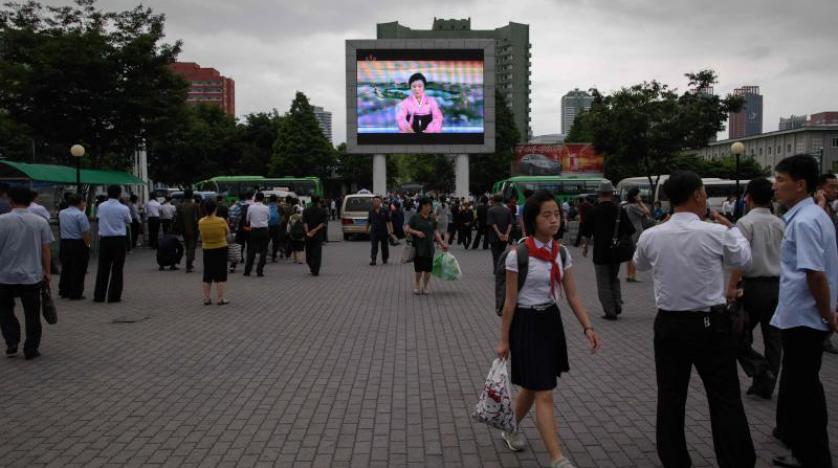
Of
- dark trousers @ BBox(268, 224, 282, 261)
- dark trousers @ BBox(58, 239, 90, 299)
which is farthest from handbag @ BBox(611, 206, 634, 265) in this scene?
dark trousers @ BBox(268, 224, 282, 261)

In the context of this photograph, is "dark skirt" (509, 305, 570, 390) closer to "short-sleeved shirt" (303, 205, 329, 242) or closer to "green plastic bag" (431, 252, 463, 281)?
"green plastic bag" (431, 252, 463, 281)

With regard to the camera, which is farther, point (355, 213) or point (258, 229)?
point (355, 213)

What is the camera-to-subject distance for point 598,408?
5.81 meters

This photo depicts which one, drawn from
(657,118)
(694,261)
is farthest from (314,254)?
(657,118)

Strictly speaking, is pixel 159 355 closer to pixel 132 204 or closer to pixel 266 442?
pixel 266 442

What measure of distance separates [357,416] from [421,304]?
20.8 feet

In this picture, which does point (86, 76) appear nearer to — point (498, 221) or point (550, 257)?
point (498, 221)

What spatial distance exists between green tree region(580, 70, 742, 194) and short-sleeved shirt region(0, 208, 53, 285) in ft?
107

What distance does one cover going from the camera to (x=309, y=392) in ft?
20.9

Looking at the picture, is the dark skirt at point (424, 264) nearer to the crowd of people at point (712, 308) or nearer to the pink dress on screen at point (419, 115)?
the crowd of people at point (712, 308)

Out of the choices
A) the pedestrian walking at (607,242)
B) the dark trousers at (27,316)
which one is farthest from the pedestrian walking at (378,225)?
the dark trousers at (27,316)

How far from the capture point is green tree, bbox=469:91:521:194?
70000 mm

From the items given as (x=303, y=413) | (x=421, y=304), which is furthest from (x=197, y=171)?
(x=303, y=413)

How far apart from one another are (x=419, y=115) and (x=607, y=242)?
116 feet
